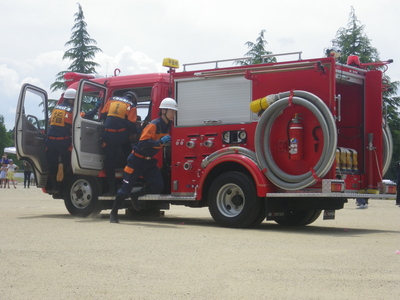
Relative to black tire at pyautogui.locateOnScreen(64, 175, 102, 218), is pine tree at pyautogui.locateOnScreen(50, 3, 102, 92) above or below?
above

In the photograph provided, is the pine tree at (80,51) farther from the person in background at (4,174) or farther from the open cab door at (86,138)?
the open cab door at (86,138)

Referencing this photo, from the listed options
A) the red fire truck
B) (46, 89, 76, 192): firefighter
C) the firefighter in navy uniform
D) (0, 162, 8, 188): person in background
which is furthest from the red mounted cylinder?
(0, 162, 8, 188): person in background

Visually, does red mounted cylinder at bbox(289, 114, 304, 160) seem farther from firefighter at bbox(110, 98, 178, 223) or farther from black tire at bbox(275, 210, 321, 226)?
firefighter at bbox(110, 98, 178, 223)

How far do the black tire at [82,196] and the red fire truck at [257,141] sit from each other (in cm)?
2

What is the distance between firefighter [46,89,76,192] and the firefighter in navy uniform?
91 cm

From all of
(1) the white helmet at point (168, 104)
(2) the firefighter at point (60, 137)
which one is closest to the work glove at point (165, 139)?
(1) the white helmet at point (168, 104)

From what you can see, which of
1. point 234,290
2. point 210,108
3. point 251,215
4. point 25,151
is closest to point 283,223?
point 251,215

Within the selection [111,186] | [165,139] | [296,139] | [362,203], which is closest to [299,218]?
[296,139]

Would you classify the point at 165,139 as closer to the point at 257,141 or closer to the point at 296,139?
the point at 257,141

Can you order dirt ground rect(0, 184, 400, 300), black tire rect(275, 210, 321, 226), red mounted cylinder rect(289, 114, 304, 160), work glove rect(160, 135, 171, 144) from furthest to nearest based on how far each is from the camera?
black tire rect(275, 210, 321, 226), work glove rect(160, 135, 171, 144), red mounted cylinder rect(289, 114, 304, 160), dirt ground rect(0, 184, 400, 300)

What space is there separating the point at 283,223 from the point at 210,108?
255cm

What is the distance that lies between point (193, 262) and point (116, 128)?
5.60 m

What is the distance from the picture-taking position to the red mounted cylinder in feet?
33.6

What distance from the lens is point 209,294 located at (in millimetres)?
5363
